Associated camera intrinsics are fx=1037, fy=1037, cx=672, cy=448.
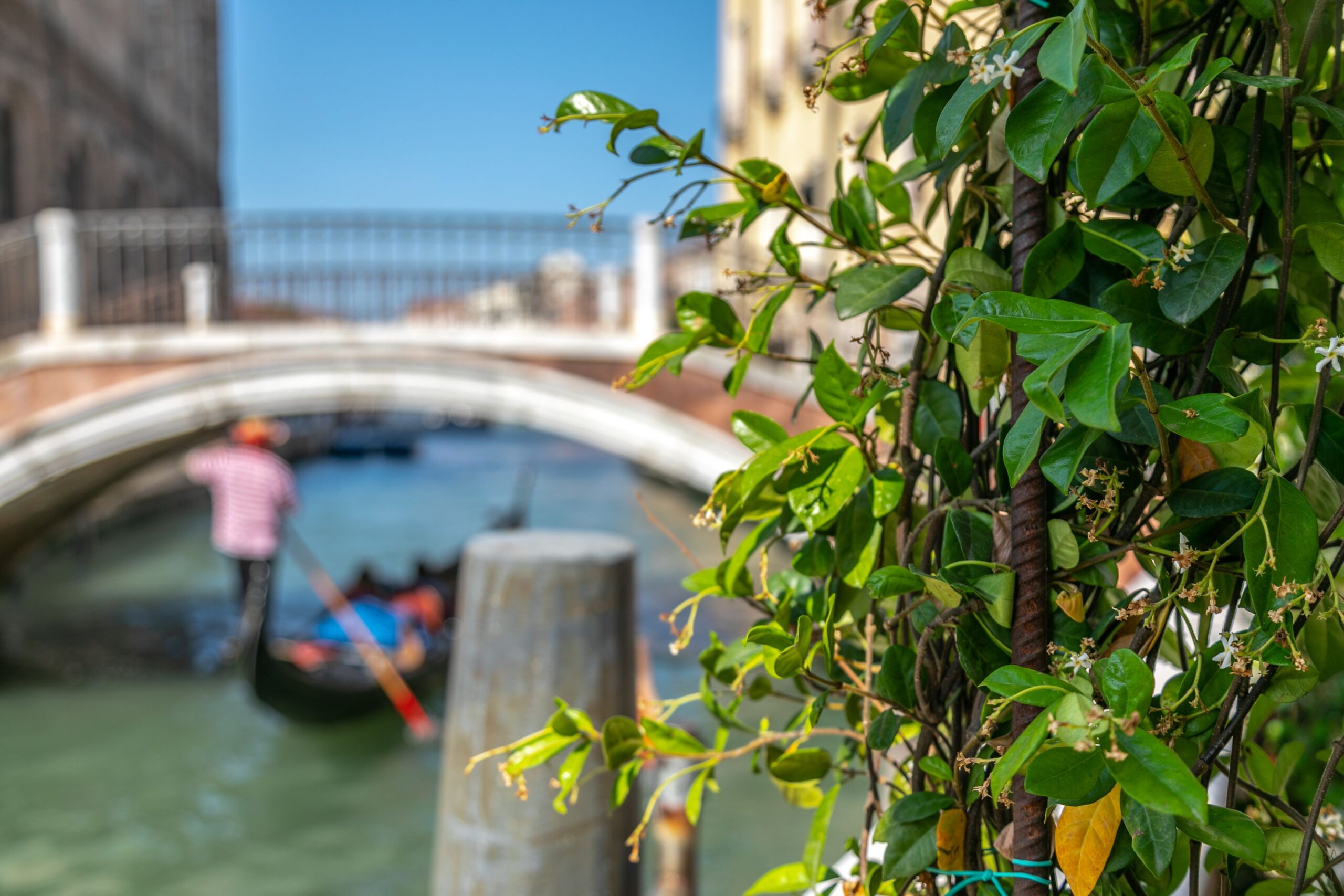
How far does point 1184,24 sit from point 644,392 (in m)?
4.37

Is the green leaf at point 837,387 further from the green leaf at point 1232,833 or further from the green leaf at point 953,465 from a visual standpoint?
the green leaf at point 1232,833

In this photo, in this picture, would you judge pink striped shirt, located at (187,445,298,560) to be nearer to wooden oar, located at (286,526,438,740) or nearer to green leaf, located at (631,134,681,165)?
wooden oar, located at (286,526,438,740)

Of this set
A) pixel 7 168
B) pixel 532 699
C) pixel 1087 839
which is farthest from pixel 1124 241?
pixel 7 168

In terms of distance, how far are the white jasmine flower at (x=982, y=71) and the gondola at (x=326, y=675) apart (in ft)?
13.5

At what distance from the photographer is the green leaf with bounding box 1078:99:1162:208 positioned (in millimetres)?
346

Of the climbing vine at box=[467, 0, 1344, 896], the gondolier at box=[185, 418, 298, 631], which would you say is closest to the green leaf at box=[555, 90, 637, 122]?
the climbing vine at box=[467, 0, 1344, 896]

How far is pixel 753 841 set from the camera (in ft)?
11.2

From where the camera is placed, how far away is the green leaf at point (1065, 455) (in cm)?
35

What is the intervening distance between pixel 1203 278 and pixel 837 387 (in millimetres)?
155

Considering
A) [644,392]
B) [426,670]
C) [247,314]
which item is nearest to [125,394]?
[247,314]

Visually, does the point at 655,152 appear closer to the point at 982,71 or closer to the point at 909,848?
the point at 982,71

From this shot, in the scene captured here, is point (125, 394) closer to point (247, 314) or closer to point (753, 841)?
point (247, 314)

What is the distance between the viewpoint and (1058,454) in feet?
1.18

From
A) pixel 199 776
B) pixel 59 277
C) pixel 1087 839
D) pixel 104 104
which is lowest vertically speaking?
pixel 199 776
